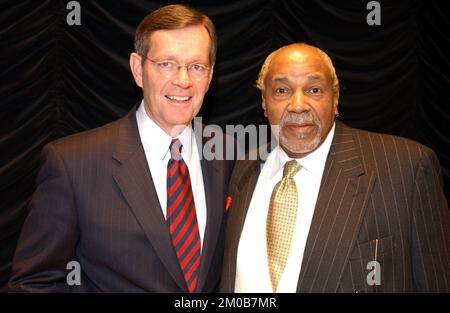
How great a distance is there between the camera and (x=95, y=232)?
2.06 m

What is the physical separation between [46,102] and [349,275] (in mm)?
3197

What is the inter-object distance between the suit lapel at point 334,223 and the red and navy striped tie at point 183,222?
1.30ft

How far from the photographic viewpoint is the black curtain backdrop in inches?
174

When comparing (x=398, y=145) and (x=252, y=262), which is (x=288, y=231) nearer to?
(x=252, y=262)

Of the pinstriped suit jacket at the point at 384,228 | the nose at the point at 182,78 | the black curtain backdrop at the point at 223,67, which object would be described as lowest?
the pinstriped suit jacket at the point at 384,228

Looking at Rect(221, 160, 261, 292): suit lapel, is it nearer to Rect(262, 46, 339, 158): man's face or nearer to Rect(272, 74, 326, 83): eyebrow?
Rect(262, 46, 339, 158): man's face

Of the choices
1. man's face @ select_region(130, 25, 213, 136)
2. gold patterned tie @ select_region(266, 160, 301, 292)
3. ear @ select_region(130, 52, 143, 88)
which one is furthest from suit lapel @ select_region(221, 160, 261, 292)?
ear @ select_region(130, 52, 143, 88)

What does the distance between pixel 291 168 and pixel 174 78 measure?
1.91ft

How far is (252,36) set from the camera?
4.75 m

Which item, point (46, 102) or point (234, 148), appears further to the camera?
point (46, 102)

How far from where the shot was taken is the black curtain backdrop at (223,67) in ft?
14.5

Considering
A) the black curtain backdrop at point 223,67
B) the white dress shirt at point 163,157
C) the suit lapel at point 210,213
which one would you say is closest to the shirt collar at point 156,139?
the white dress shirt at point 163,157

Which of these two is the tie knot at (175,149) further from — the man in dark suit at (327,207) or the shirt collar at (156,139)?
the man in dark suit at (327,207)
